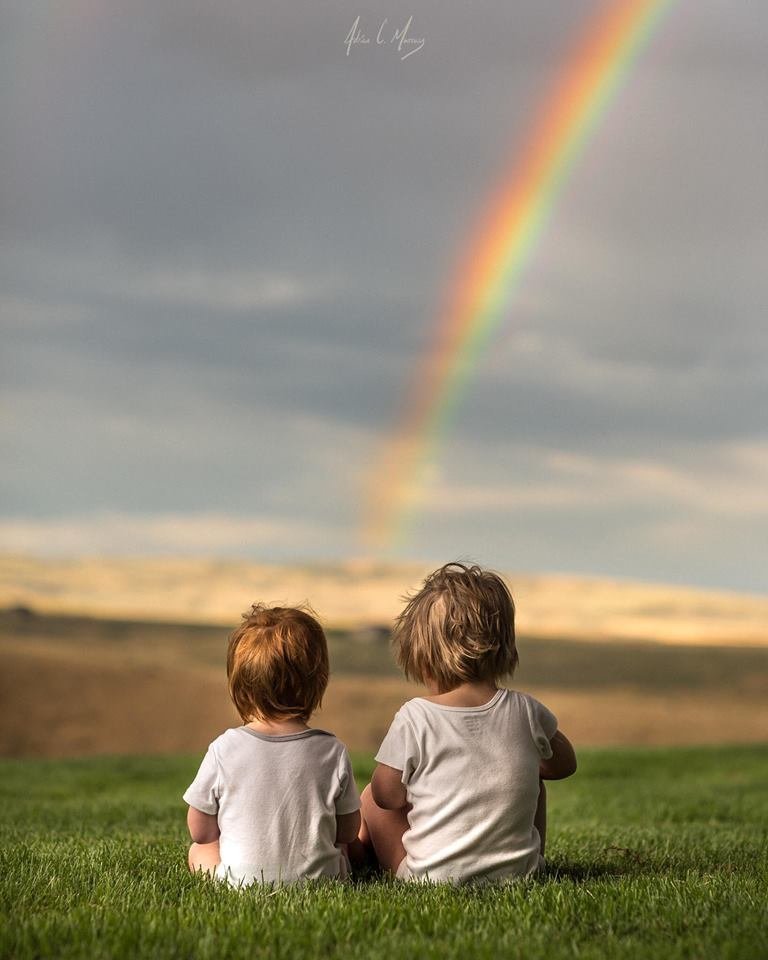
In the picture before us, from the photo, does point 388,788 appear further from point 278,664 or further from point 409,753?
point 278,664

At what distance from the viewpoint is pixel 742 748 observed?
17859mm

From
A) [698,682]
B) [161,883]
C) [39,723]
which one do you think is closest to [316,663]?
[161,883]

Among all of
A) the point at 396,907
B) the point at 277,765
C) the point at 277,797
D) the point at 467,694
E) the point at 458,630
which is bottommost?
the point at 396,907

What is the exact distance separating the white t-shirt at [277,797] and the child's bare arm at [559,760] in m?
0.76

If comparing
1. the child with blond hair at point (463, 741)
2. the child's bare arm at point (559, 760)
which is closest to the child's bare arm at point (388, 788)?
the child with blond hair at point (463, 741)

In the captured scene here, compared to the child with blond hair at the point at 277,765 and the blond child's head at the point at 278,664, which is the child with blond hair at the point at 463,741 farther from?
the blond child's head at the point at 278,664

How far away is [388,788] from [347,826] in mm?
237

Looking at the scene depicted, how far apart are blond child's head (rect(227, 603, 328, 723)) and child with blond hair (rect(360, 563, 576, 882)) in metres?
0.34

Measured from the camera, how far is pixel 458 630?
3955 millimetres

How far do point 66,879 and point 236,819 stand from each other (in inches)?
34.6

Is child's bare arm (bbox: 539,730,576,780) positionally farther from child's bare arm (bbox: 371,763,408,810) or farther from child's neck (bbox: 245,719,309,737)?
child's neck (bbox: 245,719,309,737)

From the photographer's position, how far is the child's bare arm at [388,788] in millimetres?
4004

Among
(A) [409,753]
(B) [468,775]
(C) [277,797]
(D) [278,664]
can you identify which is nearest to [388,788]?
(A) [409,753]

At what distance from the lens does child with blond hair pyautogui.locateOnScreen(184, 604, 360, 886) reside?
392 centimetres
